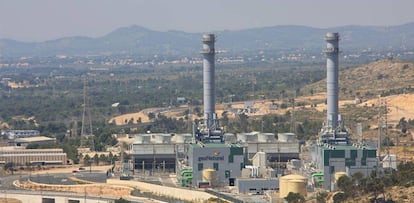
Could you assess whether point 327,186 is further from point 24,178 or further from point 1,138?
point 1,138

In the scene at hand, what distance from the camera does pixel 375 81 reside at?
176 meters

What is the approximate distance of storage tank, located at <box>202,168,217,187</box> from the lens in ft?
276

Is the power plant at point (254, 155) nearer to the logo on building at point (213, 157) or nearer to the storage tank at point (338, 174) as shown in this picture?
the logo on building at point (213, 157)

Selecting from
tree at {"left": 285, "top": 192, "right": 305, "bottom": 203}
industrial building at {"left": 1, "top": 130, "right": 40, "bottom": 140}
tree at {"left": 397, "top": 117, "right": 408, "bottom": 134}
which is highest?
tree at {"left": 397, "top": 117, "right": 408, "bottom": 134}

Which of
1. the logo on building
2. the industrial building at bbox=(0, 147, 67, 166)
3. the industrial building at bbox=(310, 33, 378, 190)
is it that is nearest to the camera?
the industrial building at bbox=(310, 33, 378, 190)

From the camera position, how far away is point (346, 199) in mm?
68688

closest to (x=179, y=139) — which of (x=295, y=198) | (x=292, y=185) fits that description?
(x=292, y=185)

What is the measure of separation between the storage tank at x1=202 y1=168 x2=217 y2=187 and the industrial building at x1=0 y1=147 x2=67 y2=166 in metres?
27.4

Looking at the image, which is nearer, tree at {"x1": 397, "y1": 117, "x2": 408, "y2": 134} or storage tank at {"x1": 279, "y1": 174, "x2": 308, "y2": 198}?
storage tank at {"x1": 279, "y1": 174, "x2": 308, "y2": 198}

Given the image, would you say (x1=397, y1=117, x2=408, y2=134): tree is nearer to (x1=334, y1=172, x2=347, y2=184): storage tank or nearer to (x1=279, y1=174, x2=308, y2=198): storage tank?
(x1=334, y1=172, x2=347, y2=184): storage tank

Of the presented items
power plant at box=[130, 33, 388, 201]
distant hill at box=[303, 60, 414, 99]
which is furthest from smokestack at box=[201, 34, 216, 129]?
distant hill at box=[303, 60, 414, 99]

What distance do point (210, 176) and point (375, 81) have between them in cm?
9575

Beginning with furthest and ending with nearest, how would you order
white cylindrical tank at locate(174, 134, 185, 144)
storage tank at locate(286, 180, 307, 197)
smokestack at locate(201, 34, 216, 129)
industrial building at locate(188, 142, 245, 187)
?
white cylindrical tank at locate(174, 134, 185, 144), smokestack at locate(201, 34, 216, 129), industrial building at locate(188, 142, 245, 187), storage tank at locate(286, 180, 307, 197)

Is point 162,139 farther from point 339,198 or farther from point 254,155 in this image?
point 339,198
